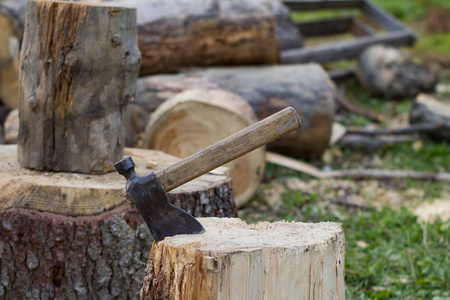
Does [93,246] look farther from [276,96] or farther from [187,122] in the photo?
[276,96]

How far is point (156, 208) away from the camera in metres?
1.95

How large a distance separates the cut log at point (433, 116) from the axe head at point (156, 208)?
16.8 feet

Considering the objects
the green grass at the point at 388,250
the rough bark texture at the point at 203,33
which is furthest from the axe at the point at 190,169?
the rough bark texture at the point at 203,33

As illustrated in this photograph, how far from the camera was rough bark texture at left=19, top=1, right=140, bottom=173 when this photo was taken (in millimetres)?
2465

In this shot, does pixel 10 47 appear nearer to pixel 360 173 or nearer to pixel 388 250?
pixel 360 173

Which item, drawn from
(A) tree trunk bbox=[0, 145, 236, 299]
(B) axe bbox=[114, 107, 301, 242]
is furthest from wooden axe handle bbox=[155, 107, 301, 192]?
(A) tree trunk bbox=[0, 145, 236, 299]

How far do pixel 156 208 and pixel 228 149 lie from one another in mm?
352

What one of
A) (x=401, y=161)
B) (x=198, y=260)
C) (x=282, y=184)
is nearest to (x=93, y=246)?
(x=198, y=260)

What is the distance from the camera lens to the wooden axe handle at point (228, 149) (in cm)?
195

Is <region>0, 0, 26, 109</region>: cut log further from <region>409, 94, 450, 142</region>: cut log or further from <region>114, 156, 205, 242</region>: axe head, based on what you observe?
<region>409, 94, 450, 142</region>: cut log

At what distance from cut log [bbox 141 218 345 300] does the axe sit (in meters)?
0.07

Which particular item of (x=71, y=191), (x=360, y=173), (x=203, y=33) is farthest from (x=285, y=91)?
(x=71, y=191)

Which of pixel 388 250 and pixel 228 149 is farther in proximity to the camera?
pixel 388 250

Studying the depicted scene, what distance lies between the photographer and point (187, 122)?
13.5ft
